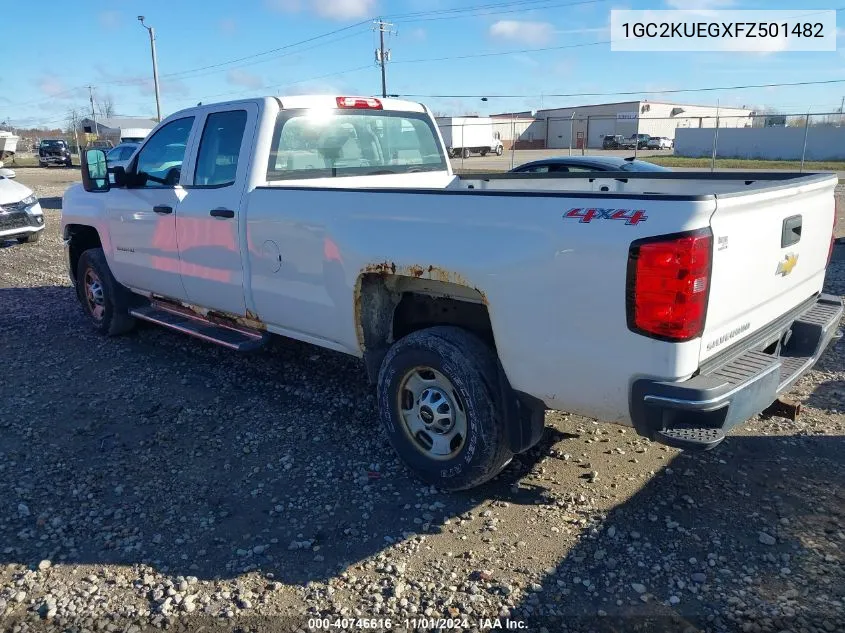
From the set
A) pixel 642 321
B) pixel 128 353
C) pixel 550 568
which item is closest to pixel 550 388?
pixel 642 321

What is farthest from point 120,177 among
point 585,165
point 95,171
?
point 585,165

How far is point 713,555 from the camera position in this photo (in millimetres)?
3168

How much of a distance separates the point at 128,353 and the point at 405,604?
4289mm

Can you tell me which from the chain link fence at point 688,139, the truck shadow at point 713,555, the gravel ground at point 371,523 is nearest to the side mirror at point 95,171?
the gravel ground at point 371,523

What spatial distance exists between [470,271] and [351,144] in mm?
2382

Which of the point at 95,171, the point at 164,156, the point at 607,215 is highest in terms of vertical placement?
the point at 164,156

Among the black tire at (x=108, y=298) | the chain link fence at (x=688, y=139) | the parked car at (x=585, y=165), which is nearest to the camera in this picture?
the black tire at (x=108, y=298)

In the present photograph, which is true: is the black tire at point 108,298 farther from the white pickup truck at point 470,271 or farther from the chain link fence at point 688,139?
the chain link fence at point 688,139

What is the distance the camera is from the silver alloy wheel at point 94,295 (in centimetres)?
675

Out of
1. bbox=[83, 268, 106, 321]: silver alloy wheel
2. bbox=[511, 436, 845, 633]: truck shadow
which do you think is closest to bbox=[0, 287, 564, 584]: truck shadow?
bbox=[511, 436, 845, 633]: truck shadow

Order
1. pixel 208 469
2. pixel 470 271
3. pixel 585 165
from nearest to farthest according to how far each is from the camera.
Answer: pixel 470 271
pixel 208 469
pixel 585 165

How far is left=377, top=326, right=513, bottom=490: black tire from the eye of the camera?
11.3ft

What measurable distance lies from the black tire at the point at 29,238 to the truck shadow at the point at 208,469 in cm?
723

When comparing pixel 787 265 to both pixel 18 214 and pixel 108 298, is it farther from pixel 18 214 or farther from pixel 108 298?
pixel 18 214
